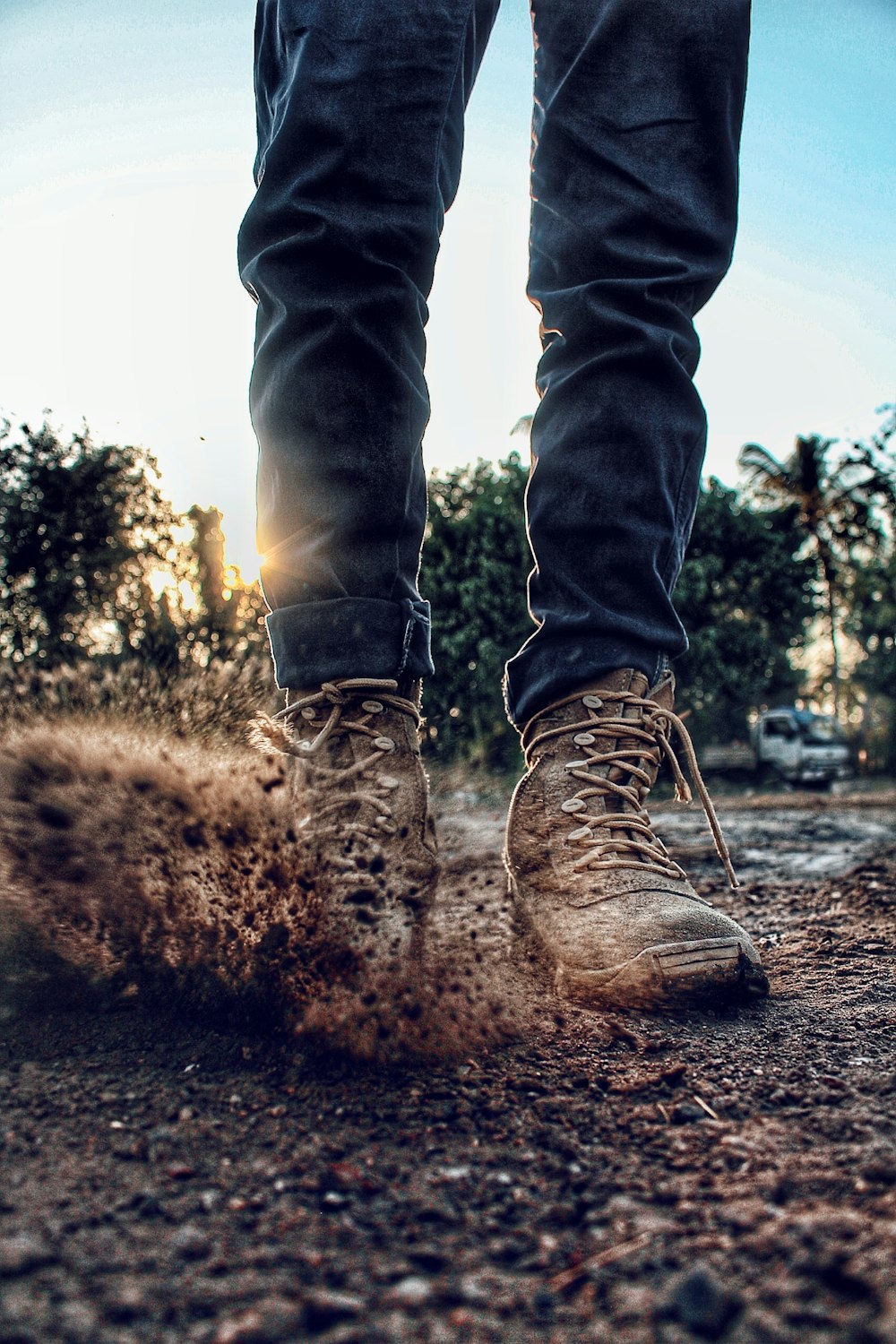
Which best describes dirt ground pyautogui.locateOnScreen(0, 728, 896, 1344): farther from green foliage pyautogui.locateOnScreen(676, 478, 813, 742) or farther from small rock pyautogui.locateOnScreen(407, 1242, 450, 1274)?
green foliage pyautogui.locateOnScreen(676, 478, 813, 742)

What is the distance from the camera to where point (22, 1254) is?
0.55 meters

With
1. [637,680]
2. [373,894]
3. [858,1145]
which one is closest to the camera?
[858,1145]

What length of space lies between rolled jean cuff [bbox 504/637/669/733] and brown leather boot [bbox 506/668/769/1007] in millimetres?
19

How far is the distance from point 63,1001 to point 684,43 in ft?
5.87

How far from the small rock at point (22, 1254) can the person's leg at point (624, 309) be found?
99cm

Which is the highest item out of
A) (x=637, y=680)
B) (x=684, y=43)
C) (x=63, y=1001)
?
(x=684, y=43)

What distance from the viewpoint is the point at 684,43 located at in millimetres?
1439

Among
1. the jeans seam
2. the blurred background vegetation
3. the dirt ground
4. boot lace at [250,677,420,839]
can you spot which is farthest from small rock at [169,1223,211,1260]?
the blurred background vegetation

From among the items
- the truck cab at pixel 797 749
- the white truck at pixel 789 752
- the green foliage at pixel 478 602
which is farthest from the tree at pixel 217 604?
the truck cab at pixel 797 749

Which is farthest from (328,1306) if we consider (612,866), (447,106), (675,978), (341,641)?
(447,106)

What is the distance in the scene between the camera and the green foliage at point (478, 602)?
8773 millimetres

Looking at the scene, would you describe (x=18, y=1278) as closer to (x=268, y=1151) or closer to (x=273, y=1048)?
(x=268, y=1151)

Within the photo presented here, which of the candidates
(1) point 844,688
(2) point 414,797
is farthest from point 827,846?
(1) point 844,688

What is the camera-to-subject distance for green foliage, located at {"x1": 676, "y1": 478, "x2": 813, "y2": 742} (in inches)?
440
